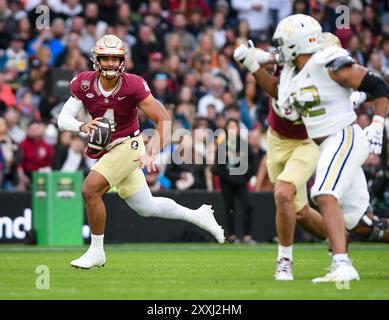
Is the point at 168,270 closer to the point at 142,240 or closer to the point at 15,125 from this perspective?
the point at 142,240

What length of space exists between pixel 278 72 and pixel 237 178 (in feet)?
25.3

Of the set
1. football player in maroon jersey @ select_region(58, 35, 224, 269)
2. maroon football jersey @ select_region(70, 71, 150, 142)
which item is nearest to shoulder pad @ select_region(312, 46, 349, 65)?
football player in maroon jersey @ select_region(58, 35, 224, 269)

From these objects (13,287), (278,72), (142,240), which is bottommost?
(142,240)

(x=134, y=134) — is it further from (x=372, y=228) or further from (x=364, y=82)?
(x=364, y=82)

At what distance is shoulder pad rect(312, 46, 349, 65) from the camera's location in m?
9.61

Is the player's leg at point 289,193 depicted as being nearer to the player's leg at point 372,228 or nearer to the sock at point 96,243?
the player's leg at point 372,228

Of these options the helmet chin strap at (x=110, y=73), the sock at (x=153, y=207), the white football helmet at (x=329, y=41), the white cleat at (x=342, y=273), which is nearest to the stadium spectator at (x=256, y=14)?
the sock at (x=153, y=207)

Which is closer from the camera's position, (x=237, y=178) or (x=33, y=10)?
(x=237, y=178)

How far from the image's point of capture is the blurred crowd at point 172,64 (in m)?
18.6

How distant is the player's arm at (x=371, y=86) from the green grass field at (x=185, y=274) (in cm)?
121

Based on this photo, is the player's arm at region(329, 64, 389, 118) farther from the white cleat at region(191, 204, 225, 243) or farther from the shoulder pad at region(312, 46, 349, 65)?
the white cleat at region(191, 204, 225, 243)

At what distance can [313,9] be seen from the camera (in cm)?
2194

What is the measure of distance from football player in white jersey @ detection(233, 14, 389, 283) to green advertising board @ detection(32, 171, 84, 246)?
7970 millimetres
